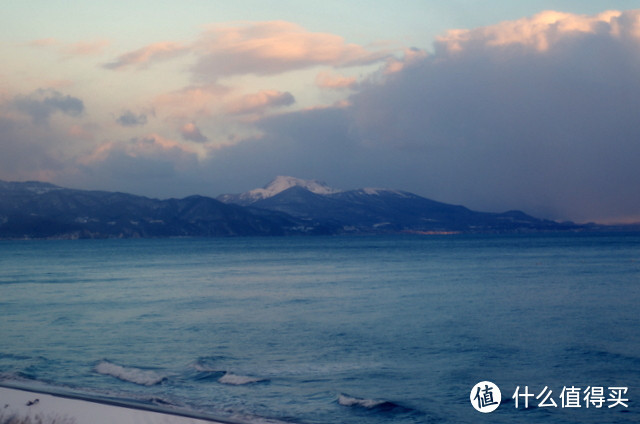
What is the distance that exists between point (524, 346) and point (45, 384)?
Answer: 16064 millimetres

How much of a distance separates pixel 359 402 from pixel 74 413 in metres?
6.73

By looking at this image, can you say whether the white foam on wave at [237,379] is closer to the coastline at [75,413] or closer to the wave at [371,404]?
the wave at [371,404]

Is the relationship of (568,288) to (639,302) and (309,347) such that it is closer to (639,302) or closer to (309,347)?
(639,302)

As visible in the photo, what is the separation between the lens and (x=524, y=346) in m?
21.8

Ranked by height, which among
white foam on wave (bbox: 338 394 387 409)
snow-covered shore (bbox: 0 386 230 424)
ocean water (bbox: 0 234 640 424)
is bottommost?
ocean water (bbox: 0 234 640 424)

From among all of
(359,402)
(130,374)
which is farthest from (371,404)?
(130,374)

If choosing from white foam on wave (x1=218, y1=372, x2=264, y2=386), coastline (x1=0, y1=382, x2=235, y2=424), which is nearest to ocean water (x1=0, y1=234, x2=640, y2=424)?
white foam on wave (x1=218, y1=372, x2=264, y2=386)

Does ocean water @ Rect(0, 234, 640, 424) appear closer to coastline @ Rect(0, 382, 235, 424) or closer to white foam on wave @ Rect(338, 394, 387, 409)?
white foam on wave @ Rect(338, 394, 387, 409)

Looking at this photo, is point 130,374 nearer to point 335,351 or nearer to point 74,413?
point 335,351

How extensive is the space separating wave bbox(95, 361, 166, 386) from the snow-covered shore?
211 inches

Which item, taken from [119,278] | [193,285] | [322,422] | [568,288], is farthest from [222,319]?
[119,278]

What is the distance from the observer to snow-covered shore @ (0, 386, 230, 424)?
34.2ft

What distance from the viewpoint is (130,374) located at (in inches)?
696

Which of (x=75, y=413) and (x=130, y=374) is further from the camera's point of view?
(x=130, y=374)
